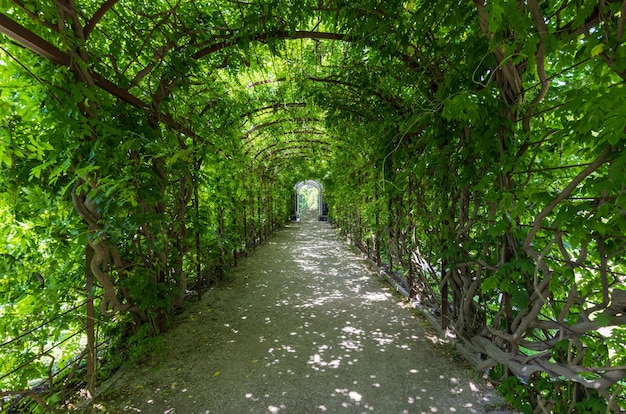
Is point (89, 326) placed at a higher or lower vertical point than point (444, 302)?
higher

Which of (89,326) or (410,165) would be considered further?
(410,165)

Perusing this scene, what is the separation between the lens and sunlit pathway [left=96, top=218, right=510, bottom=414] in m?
2.14

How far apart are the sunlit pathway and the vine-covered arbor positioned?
1.18 feet

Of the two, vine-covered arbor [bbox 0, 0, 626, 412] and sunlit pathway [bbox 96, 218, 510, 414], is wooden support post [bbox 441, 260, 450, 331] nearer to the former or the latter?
vine-covered arbor [bbox 0, 0, 626, 412]

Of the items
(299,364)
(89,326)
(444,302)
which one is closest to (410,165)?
(444,302)

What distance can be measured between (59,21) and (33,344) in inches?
85.6

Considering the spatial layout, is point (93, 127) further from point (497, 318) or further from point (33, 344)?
point (497, 318)

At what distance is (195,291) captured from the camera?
4.70 meters

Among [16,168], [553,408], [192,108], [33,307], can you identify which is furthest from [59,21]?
[553,408]

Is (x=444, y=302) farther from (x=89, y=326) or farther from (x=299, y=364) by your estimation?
(x=89, y=326)

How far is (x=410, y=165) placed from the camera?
3.33 m

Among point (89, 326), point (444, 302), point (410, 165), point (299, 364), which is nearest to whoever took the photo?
point (89, 326)

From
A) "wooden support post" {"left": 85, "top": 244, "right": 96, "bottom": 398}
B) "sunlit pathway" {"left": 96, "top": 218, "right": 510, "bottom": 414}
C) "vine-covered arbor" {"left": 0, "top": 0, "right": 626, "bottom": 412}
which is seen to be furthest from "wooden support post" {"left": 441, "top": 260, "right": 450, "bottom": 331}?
"wooden support post" {"left": 85, "top": 244, "right": 96, "bottom": 398}

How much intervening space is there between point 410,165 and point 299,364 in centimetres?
247
